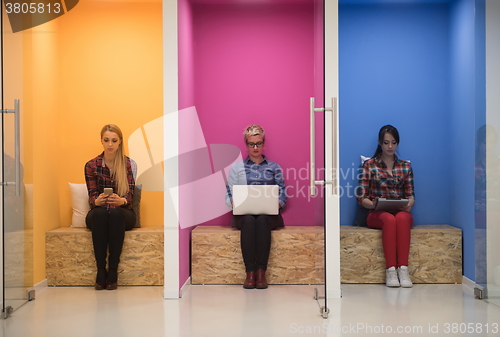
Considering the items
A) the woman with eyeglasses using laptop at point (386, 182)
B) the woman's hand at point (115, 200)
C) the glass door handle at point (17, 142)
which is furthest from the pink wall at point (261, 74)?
the glass door handle at point (17, 142)

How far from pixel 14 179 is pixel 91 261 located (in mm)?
1068

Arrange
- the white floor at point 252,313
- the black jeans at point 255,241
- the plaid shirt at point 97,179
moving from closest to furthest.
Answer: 1. the white floor at point 252,313
2. the black jeans at point 255,241
3. the plaid shirt at point 97,179

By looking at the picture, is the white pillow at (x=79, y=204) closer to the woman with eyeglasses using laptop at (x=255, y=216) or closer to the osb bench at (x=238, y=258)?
the osb bench at (x=238, y=258)

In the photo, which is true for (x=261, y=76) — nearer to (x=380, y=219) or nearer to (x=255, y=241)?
(x=255, y=241)

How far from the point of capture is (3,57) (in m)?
3.21

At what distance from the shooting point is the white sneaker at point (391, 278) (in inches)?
154

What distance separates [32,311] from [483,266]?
306 centimetres

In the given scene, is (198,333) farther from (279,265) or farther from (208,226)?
(208,226)

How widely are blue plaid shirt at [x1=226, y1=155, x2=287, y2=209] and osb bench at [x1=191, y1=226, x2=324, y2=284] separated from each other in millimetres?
350

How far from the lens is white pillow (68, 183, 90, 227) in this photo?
4289 millimetres

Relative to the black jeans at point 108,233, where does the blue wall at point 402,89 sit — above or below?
above

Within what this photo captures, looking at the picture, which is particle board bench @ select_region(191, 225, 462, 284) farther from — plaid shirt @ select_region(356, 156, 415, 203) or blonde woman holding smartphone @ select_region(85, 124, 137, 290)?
blonde woman holding smartphone @ select_region(85, 124, 137, 290)

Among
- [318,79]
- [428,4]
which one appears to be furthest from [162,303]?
[428,4]

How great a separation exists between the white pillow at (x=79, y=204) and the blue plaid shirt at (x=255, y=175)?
1.22 meters
